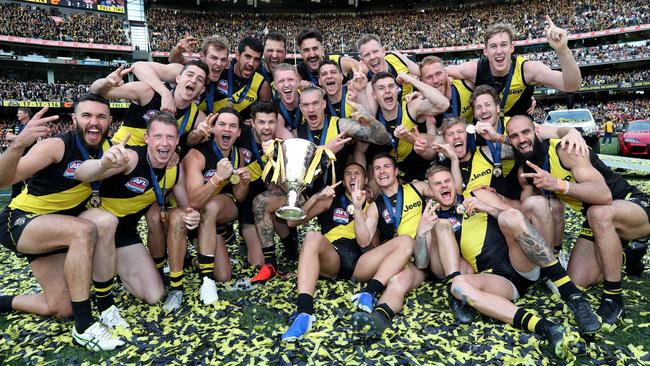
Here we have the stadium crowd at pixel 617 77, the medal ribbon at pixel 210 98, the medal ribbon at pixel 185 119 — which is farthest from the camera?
the stadium crowd at pixel 617 77

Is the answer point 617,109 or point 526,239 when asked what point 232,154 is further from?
point 617,109

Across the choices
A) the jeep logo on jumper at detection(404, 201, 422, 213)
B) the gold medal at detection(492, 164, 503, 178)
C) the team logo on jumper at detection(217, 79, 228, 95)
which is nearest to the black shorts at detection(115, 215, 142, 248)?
the team logo on jumper at detection(217, 79, 228, 95)

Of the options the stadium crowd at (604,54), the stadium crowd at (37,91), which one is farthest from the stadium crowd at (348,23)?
the stadium crowd at (37,91)

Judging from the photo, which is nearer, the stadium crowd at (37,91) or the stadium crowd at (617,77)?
the stadium crowd at (37,91)

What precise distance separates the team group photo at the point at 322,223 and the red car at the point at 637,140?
11.2m

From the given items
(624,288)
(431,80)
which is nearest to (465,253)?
(624,288)

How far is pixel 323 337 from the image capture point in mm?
3678

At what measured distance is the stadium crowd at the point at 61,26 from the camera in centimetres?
3359

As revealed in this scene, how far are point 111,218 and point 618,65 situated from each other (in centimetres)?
4646

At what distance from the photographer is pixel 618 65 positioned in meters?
38.5

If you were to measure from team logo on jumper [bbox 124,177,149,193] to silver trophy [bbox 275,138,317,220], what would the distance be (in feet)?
4.65

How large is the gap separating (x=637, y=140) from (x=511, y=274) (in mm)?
14130

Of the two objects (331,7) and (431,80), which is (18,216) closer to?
(431,80)

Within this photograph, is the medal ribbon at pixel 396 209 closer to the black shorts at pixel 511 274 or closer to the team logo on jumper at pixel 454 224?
the team logo on jumper at pixel 454 224
